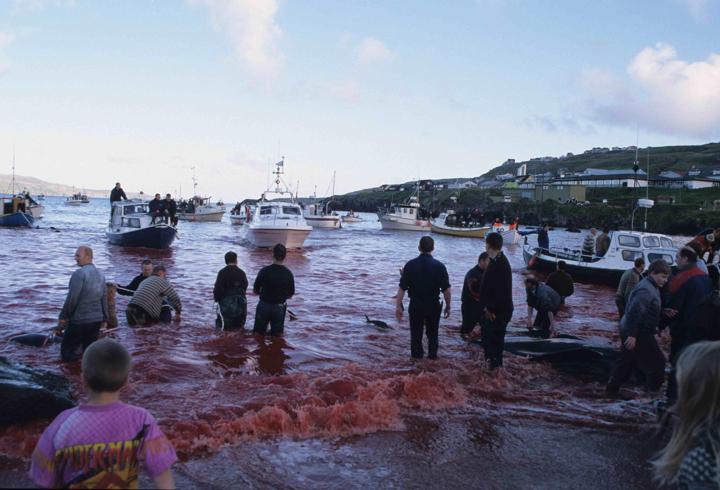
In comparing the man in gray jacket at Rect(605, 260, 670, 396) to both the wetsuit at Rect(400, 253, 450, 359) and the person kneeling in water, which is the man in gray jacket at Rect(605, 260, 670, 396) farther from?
the person kneeling in water

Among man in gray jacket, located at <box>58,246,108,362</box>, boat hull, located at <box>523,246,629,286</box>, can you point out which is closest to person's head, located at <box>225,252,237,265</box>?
man in gray jacket, located at <box>58,246,108,362</box>

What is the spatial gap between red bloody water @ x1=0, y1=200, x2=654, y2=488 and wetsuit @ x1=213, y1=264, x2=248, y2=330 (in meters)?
0.29

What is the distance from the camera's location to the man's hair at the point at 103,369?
2562 mm

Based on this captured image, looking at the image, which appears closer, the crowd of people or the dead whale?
the crowd of people

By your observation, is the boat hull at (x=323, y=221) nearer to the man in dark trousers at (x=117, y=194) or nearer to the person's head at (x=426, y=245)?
the man in dark trousers at (x=117, y=194)

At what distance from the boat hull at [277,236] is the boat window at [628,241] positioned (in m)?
15.7

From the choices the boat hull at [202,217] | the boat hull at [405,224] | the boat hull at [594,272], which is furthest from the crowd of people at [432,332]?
the boat hull at [202,217]

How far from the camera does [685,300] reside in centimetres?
648

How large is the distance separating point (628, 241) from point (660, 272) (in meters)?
15.9

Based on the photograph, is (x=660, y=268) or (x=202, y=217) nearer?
(x=660, y=268)

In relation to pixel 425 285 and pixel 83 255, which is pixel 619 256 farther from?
pixel 83 255

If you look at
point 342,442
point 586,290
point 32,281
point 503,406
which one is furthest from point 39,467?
point 586,290

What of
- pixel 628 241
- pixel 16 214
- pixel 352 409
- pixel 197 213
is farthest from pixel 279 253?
pixel 197 213

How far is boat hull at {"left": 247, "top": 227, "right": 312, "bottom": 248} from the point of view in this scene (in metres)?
30.7
